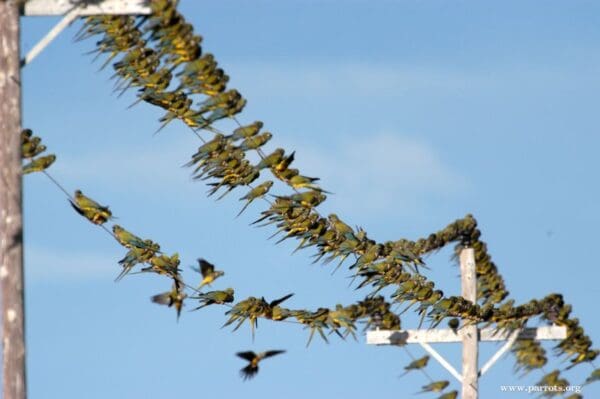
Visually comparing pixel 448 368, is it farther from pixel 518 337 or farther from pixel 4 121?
pixel 4 121

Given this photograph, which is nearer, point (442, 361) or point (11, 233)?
point (11, 233)

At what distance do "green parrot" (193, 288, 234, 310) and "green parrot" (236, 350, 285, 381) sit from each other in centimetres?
222

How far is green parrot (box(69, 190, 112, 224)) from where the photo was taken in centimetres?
1194

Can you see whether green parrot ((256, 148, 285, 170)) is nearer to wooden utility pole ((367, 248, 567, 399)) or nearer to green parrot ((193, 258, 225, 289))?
green parrot ((193, 258, 225, 289))

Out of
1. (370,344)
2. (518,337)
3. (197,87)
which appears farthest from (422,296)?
(197,87)

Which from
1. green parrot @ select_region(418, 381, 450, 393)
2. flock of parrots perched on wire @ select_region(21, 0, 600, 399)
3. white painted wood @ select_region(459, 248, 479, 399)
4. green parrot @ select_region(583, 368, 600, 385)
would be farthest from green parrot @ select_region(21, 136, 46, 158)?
green parrot @ select_region(583, 368, 600, 385)

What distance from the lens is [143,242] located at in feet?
44.4

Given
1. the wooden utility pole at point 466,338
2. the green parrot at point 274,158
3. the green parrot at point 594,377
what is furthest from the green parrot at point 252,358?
the green parrot at point 594,377

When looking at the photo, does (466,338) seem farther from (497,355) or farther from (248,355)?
(248,355)

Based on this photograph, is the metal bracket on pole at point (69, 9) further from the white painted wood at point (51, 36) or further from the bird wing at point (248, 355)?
the bird wing at point (248, 355)

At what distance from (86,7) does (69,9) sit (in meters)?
0.14

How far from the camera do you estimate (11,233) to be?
9.67m

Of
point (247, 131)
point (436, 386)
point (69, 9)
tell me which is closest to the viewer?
point (69, 9)

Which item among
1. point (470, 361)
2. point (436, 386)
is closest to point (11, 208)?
point (436, 386)
